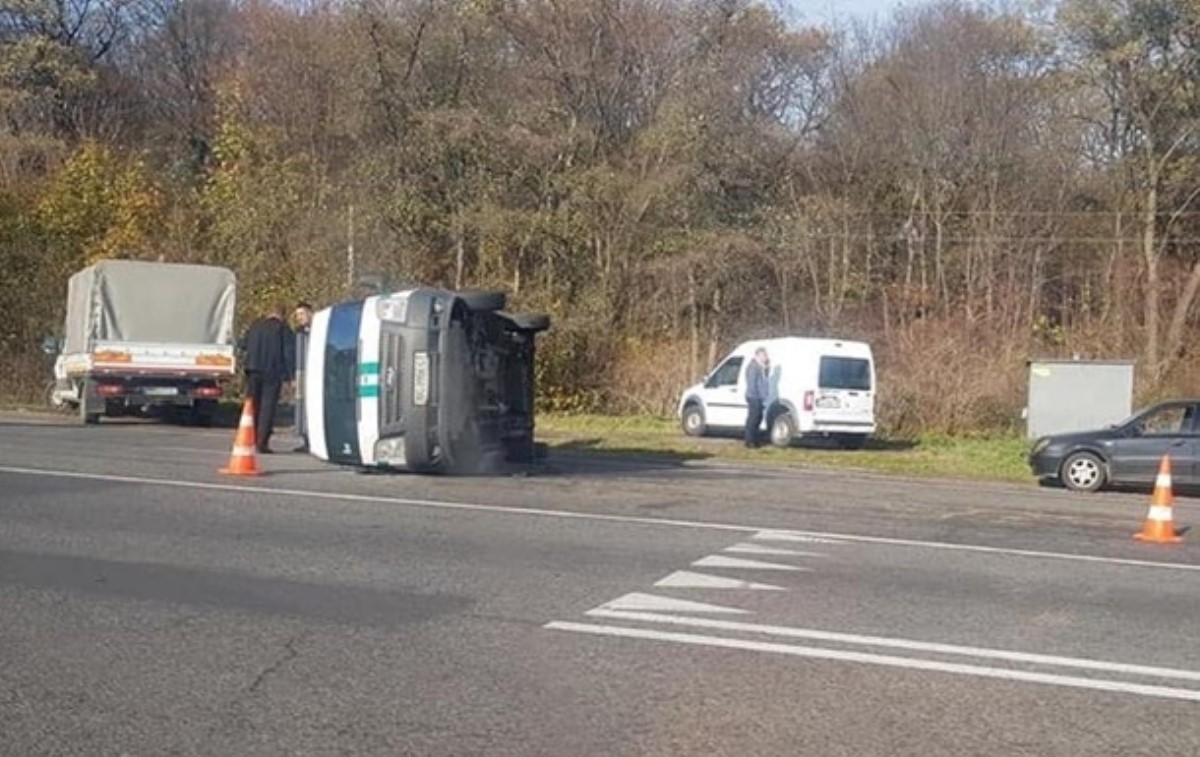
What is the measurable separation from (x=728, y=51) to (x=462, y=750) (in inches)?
1352

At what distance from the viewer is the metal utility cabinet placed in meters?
26.8

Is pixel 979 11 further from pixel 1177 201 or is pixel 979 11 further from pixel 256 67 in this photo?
pixel 256 67

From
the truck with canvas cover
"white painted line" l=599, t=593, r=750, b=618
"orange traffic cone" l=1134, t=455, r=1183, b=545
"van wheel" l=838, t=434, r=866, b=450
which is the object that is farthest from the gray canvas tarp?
"white painted line" l=599, t=593, r=750, b=618

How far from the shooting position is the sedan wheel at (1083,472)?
69.3ft

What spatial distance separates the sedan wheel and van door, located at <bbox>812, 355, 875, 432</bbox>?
216 inches

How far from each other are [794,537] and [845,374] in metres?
14.0

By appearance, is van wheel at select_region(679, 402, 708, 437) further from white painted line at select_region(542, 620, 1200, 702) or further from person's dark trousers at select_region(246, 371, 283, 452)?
white painted line at select_region(542, 620, 1200, 702)

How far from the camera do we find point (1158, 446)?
68.2 feet

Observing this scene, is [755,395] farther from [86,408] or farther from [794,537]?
[794,537]

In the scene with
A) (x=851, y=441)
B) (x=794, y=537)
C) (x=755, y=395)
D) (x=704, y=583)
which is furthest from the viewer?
(x=851, y=441)

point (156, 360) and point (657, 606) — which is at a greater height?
point (156, 360)

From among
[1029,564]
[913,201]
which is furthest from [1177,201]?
[1029,564]

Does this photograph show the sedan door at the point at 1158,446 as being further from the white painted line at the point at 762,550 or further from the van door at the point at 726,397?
the white painted line at the point at 762,550

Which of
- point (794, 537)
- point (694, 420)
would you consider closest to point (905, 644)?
point (794, 537)
